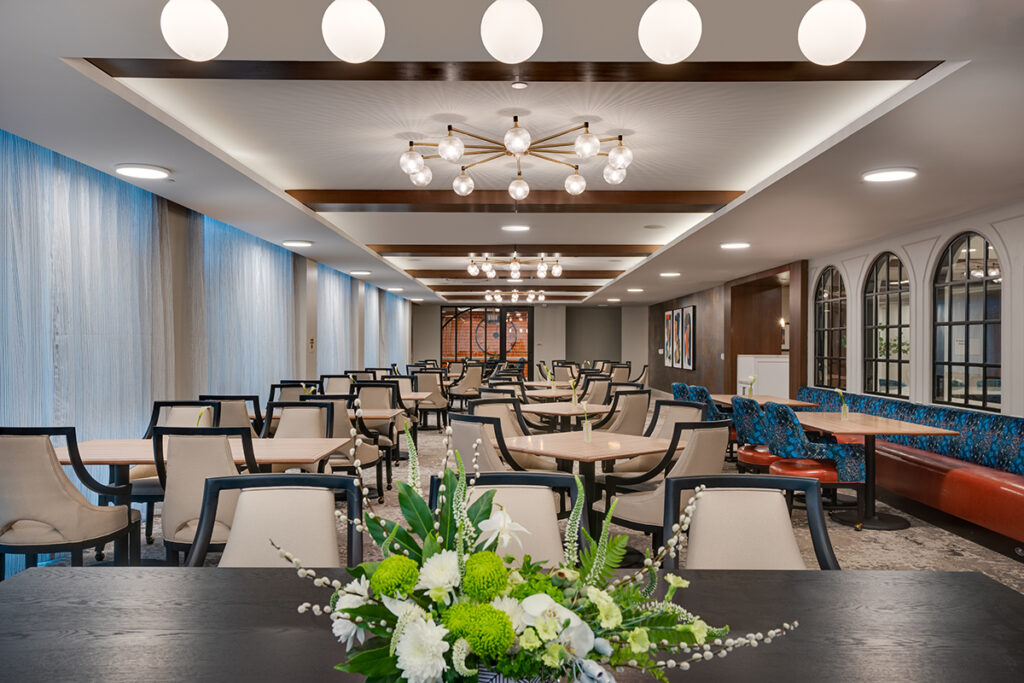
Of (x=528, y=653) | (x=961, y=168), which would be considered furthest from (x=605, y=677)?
(x=961, y=168)

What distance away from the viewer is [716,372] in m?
13.5

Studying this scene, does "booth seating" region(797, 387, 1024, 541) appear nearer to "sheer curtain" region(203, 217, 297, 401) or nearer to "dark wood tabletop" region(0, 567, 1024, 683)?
"dark wood tabletop" region(0, 567, 1024, 683)

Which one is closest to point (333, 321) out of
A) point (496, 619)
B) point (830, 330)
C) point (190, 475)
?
point (830, 330)

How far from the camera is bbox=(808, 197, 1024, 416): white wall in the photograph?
5.54 metres

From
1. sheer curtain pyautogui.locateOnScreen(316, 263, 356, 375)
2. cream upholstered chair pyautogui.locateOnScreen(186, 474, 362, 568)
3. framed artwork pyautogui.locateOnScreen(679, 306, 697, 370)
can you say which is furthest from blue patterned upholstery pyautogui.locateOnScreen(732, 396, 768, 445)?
framed artwork pyautogui.locateOnScreen(679, 306, 697, 370)

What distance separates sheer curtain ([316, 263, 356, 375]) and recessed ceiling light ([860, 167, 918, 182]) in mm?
8268

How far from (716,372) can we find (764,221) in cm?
732

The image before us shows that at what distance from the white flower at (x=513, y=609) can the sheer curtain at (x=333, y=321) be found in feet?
34.8

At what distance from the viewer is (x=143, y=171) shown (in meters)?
4.90

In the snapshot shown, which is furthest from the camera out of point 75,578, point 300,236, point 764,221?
point 300,236

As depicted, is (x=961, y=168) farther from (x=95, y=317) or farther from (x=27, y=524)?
(x=95, y=317)

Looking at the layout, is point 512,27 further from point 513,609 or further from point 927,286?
point 927,286

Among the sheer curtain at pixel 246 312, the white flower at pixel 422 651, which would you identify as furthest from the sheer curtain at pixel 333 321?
the white flower at pixel 422 651

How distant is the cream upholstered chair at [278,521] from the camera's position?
192 centimetres
